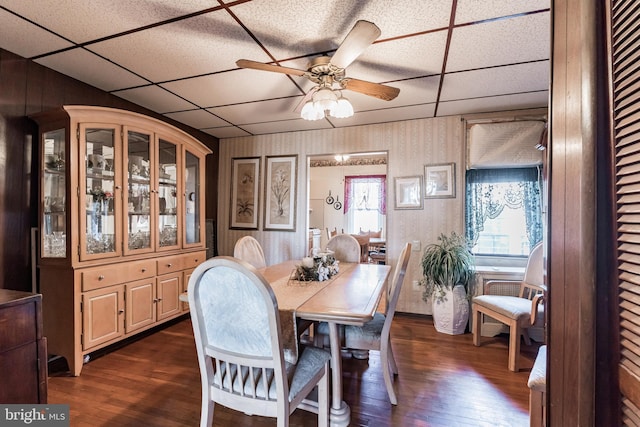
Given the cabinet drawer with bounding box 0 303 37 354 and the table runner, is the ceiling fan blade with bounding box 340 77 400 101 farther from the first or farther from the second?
the cabinet drawer with bounding box 0 303 37 354

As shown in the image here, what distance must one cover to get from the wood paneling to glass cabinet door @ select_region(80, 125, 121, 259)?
39cm

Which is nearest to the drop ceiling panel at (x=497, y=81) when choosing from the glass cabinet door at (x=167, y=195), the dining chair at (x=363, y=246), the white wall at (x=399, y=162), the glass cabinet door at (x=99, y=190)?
the white wall at (x=399, y=162)

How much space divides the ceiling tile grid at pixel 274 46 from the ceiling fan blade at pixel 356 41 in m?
0.12

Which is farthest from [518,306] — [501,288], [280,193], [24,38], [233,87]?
[24,38]

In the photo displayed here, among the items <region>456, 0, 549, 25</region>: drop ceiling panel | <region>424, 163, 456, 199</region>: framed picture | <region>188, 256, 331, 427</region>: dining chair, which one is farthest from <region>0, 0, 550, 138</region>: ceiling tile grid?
<region>188, 256, 331, 427</region>: dining chair

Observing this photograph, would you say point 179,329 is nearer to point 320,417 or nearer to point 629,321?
point 320,417

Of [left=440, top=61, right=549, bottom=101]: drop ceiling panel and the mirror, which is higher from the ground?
[left=440, top=61, right=549, bottom=101]: drop ceiling panel

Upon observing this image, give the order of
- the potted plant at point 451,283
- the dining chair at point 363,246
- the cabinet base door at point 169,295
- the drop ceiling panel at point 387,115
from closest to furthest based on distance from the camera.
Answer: the cabinet base door at point 169,295 < the potted plant at point 451,283 < the drop ceiling panel at point 387,115 < the dining chair at point 363,246

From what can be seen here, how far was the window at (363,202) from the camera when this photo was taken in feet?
25.5

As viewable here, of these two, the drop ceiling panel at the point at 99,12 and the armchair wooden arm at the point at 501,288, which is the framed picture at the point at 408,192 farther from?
the drop ceiling panel at the point at 99,12

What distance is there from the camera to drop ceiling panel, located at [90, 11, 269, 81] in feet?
5.98

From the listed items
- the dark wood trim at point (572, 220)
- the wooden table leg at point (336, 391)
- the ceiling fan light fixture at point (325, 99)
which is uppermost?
the ceiling fan light fixture at point (325, 99)

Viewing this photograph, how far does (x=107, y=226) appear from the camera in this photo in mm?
2607

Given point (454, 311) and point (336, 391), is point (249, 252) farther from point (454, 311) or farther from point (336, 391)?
point (454, 311)
